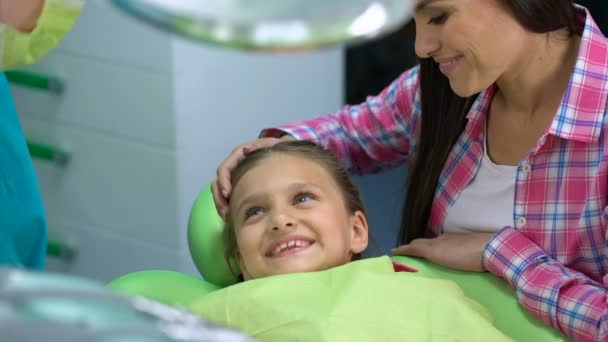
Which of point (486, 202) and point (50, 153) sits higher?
point (486, 202)

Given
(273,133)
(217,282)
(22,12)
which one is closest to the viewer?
(22,12)

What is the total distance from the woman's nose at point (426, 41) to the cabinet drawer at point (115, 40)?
0.90m

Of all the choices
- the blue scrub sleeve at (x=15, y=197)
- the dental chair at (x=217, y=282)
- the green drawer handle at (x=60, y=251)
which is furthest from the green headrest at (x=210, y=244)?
the green drawer handle at (x=60, y=251)

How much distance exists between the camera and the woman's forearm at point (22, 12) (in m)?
1.29

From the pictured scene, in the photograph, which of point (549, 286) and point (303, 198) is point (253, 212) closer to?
point (303, 198)

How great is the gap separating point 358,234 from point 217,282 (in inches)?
8.6

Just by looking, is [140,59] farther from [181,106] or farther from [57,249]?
[57,249]

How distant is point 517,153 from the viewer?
4.94 feet

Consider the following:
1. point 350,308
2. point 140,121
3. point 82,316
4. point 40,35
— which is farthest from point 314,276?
point 140,121

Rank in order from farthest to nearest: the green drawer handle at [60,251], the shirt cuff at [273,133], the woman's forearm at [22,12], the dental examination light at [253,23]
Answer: the green drawer handle at [60,251] < the shirt cuff at [273,133] < the woman's forearm at [22,12] < the dental examination light at [253,23]

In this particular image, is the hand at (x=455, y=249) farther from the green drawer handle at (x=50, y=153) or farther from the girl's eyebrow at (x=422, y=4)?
the green drawer handle at (x=50, y=153)

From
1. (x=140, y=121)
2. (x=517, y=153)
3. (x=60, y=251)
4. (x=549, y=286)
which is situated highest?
(x=517, y=153)

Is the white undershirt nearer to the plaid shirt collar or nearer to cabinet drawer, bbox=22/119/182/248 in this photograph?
the plaid shirt collar

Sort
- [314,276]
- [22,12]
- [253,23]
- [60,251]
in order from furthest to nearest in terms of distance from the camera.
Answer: [60,251] < [314,276] < [22,12] < [253,23]
